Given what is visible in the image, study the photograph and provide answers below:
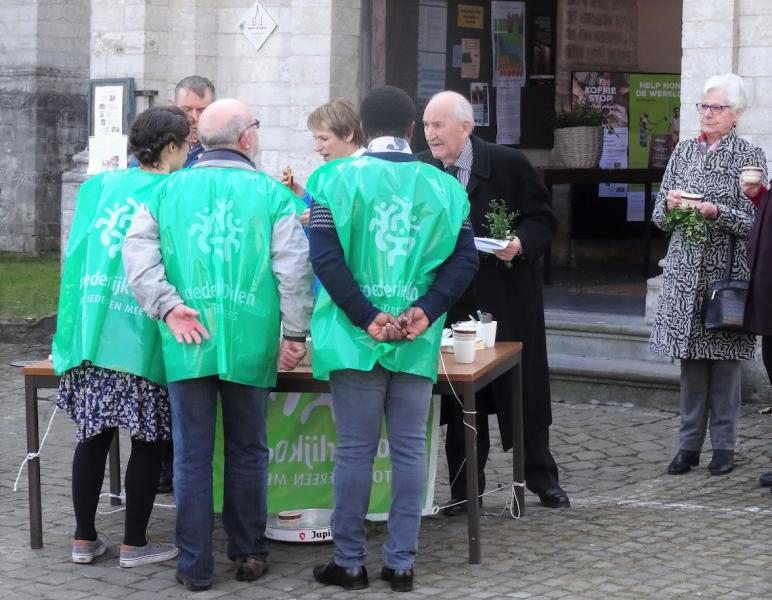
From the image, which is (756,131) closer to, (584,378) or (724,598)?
(584,378)

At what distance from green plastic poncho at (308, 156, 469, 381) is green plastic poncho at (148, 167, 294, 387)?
22 centimetres

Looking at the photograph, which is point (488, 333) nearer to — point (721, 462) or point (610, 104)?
point (721, 462)

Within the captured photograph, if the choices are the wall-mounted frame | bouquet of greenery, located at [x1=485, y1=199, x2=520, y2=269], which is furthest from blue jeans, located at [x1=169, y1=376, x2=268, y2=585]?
the wall-mounted frame

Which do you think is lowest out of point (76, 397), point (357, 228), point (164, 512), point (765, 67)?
point (164, 512)

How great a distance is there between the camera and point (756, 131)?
869cm

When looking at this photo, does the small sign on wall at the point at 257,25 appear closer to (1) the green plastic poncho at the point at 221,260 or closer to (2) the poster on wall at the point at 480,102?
(2) the poster on wall at the point at 480,102

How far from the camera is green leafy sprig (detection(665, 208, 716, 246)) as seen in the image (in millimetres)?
6738

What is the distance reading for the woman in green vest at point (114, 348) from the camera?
5.30 meters

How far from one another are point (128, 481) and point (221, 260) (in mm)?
989

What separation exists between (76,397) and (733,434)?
327cm

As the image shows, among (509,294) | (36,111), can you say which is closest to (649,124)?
(36,111)

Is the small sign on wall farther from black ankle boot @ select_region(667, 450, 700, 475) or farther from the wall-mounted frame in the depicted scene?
black ankle boot @ select_region(667, 450, 700, 475)

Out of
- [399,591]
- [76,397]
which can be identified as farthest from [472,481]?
[76,397]

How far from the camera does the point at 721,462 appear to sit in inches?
275
